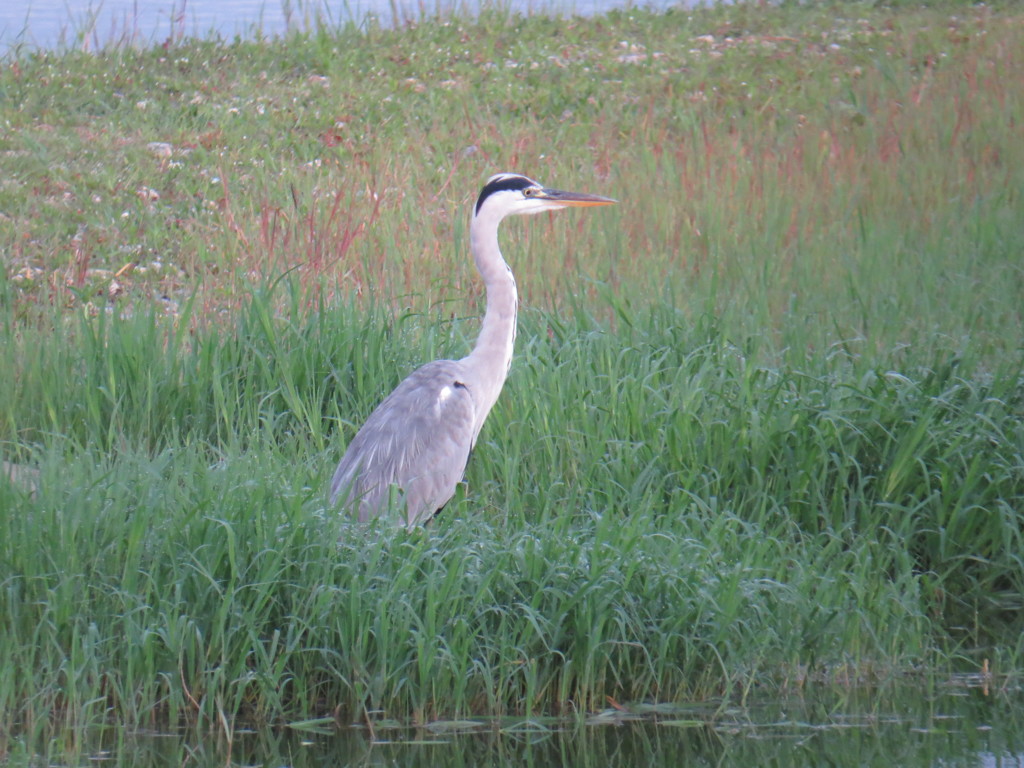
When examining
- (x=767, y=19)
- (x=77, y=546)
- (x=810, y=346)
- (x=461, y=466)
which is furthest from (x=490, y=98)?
(x=77, y=546)

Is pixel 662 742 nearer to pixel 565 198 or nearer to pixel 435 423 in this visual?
pixel 435 423

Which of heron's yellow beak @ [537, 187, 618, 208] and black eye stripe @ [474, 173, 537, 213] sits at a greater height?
black eye stripe @ [474, 173, 537, 213]

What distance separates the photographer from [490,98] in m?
12.1

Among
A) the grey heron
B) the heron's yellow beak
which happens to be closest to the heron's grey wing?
the grey heron

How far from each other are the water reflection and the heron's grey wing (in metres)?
1.17

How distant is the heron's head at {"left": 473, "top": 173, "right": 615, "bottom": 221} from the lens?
543 centimetres

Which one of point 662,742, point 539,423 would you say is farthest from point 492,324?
point 662,742

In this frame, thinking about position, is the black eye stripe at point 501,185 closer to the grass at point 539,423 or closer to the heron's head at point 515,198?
the heron's head at point 515,198

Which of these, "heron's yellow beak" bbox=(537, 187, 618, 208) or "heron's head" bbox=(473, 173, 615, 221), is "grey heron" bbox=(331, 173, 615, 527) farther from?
"heron's yellow beak" bbox=(537, 187, 618, 208)

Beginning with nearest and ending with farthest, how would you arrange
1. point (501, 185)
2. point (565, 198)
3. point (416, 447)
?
point (416, 447), point (501, 185), point (565, 198)

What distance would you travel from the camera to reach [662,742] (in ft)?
12.3

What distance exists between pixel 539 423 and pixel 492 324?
0.48 metres

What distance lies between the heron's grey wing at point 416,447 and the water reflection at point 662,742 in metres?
1.17

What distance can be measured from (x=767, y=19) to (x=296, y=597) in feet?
41.4
